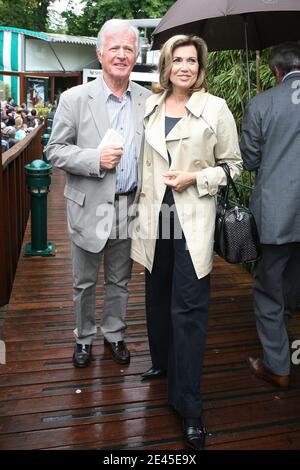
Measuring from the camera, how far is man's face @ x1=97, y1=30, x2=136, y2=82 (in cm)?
245

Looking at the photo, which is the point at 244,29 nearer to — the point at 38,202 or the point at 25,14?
the point at 38,202

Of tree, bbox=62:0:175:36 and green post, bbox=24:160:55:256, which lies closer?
green post, bbox=24:160:55:256

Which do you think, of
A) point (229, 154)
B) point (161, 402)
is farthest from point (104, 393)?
point (229, 154)

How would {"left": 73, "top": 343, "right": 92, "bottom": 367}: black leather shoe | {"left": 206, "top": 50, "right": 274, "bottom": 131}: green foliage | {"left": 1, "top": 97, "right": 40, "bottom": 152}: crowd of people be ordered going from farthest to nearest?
{"left": 1, "top": 97, "right": 40, "bottom": 152}: crowd of people < {"left": 206, "top": 50, "right": 274, "bottom": 131}: green foliage < {"left": 73, "top": 343, "right": 92, "bottom": 367}: black leather shoe

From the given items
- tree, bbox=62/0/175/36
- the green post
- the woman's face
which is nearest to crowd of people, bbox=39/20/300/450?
the woman's face

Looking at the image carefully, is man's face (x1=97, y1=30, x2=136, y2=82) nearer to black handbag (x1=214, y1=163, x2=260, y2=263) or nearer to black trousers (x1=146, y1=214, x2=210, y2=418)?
black handbag (x1=214, y1=163, x2=260, y2=263)

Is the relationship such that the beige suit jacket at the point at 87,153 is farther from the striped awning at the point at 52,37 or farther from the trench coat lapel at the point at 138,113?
the striped awning at the point at 52,37

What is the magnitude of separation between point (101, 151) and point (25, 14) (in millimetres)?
25109

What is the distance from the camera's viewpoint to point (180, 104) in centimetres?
233

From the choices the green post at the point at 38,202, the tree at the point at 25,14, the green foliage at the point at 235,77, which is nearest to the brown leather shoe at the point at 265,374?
the green foliage at the point at 235,77

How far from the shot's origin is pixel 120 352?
3002 millimetres

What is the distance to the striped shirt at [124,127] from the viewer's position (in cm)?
263

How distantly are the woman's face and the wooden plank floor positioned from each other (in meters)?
1.66
